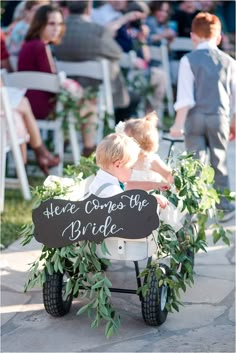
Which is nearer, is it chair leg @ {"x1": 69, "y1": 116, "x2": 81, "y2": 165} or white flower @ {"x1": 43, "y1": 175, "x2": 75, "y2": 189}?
white flower @ {"x1": 43, "y1": 175, "x2": 75, "y2": 189}

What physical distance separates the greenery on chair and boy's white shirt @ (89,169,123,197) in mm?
219

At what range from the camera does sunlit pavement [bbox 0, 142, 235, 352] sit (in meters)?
4.22

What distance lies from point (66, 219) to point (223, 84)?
231 cm

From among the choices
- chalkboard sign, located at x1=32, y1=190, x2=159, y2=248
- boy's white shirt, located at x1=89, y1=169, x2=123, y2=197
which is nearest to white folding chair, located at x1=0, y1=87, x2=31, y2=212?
boy's white shirt, located at x1=89, y1=169, x2=123, y2=197

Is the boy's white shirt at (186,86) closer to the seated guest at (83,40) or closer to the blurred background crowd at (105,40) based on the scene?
the blurred background crowd at (105,40)

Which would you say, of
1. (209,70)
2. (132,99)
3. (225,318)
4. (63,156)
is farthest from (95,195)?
(132,99)

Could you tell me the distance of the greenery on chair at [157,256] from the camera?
4.21 m

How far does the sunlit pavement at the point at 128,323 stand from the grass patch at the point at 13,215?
0.66 meters

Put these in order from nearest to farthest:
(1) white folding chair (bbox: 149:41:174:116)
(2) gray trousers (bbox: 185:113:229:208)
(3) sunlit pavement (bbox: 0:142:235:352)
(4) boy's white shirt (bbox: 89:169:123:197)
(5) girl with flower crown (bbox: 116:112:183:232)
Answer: (3) sunlit pavement (bbox: 0:142:235:352) < (4) boy's white shirt (bbox: 89:169:123:197) < (5) girl with flower crown (bbox: 116:112:183:232) < (2) gray trousers (bbox: 185:113:229:208) < (1) white folding chair (bbox: 149:41:174:116)

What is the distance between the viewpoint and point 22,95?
7191 mm

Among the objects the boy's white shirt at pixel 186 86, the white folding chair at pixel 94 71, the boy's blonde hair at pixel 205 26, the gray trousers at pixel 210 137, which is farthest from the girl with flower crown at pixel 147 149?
the white folding chair at pixel 94 71

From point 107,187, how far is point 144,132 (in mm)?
835

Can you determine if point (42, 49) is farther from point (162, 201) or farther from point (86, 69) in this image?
point (162, 201)

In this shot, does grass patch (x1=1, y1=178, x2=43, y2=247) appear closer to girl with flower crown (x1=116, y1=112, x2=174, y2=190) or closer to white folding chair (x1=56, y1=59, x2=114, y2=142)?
girl with flower crown (x1=116, y1=112, x2=174, y2=190)
